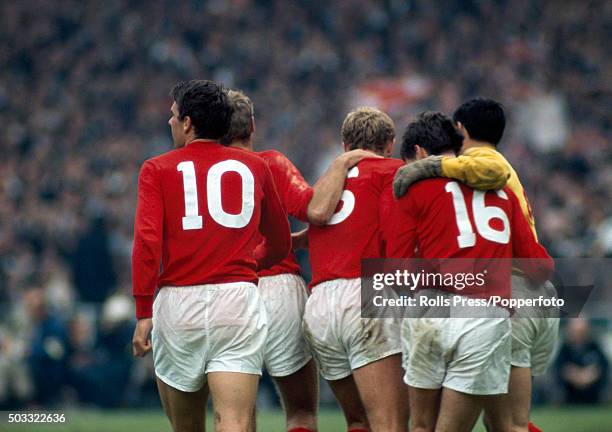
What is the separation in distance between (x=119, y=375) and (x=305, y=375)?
7.51 meters

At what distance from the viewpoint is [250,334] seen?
20.1ft

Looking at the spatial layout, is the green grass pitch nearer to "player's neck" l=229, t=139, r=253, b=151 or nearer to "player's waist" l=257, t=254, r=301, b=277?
"player's waist" l=257, t=254, r=301, b=277

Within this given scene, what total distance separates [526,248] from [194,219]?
187 centimetres

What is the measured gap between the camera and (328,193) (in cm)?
681

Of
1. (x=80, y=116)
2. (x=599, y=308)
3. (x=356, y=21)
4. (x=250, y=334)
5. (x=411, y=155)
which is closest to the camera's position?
(x=250, y=334)

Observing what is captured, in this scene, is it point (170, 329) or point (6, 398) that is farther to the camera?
point (6, 398)

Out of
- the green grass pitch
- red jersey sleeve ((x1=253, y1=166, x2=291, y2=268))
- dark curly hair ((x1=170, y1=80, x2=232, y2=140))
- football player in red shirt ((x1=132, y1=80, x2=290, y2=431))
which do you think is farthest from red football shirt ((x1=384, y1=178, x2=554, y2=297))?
the green grass pitch

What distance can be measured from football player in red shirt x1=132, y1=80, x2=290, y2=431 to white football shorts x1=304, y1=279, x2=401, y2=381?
0.62 metres

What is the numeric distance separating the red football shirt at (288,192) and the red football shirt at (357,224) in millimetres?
207

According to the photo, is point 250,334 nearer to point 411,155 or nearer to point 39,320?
point 411,155

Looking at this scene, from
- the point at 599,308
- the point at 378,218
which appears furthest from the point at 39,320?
the point at 378,218

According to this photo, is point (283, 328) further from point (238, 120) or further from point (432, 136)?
point (432, 136)

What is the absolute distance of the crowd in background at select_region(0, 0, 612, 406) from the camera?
1723 cm

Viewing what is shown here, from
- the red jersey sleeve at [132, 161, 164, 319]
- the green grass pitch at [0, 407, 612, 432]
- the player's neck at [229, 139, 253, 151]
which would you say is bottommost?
the green grass pitch at [0, 407, 612, 432]
